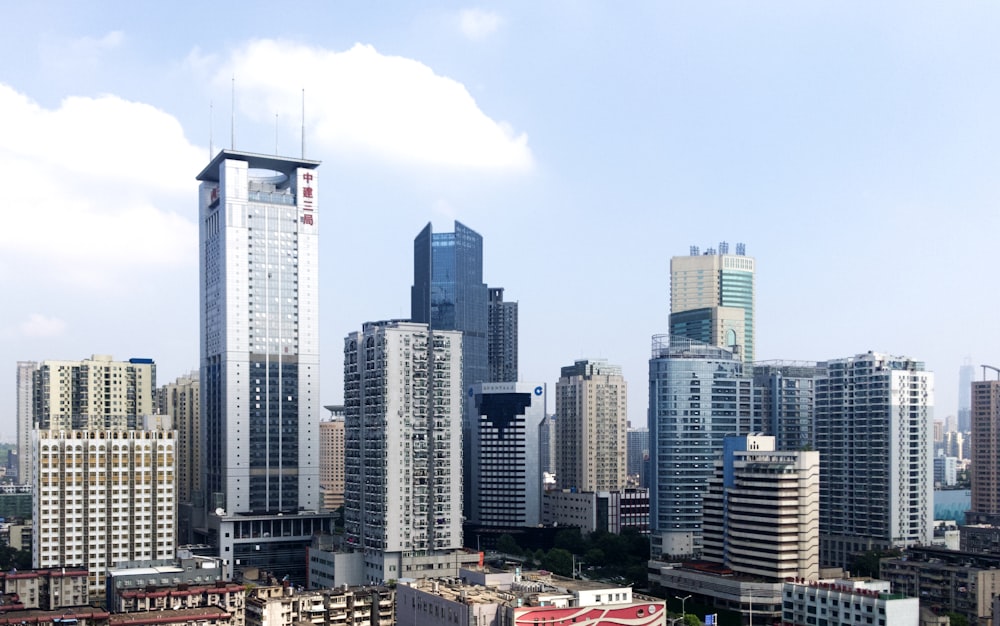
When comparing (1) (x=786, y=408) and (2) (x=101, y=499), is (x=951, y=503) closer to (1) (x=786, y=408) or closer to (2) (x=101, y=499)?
(1) (x=786, y=408)

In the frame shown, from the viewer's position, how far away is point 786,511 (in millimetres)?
101562

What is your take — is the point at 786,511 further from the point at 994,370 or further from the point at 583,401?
the point at 994,370

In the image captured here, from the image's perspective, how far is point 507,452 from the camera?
162875 mm

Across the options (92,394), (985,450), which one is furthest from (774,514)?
(92,394)

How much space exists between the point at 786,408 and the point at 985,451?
138ft

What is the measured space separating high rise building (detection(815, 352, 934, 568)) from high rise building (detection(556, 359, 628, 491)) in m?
50.4

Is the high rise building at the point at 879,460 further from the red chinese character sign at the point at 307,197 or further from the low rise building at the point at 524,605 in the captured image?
the red chinese character sign at the point at 307,197

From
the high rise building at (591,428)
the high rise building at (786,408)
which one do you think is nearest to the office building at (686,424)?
the high rise building at (786,408)

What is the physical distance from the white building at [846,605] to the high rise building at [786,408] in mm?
56021

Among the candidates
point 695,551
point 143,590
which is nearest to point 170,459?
point 143,590

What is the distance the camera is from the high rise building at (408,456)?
366 ft

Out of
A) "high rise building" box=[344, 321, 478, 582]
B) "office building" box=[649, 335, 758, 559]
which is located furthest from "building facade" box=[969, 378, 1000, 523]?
"high rise building" box=[344, 321, 478, 582]

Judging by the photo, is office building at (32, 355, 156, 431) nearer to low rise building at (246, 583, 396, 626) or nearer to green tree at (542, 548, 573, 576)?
green tree at (542, 548, 573, 576)

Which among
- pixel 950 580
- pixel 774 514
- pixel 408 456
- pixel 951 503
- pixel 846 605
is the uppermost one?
pixel 408 456
